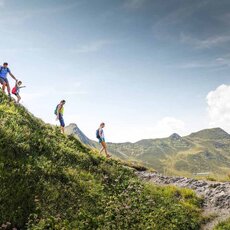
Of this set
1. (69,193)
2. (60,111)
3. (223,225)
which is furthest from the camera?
(60,111)

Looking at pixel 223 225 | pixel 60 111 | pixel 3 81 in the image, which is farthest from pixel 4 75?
pixel 223 225

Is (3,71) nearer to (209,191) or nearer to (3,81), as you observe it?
(3,81)

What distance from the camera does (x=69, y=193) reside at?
17750 mm

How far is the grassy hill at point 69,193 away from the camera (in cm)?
1497

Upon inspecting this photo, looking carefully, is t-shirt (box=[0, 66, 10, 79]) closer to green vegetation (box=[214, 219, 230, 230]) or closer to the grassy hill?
the grassy hill

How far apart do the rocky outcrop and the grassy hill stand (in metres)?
0.93

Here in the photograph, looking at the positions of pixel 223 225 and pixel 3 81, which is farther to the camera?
pixel 3 81

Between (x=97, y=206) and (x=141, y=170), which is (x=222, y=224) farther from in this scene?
(x=141, y=170)

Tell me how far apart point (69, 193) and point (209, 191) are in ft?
41.4

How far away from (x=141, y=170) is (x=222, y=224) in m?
13.6

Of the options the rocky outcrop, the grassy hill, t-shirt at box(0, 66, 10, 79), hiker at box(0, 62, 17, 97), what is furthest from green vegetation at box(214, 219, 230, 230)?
t-shirt at box(0, 66, 10, 79)

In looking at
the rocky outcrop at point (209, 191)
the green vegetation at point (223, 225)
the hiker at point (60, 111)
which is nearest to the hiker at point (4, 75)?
the hiker at point (60, 111)

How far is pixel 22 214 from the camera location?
1447 centimetres

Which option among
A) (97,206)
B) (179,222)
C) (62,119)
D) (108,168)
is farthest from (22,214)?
(62,119)
